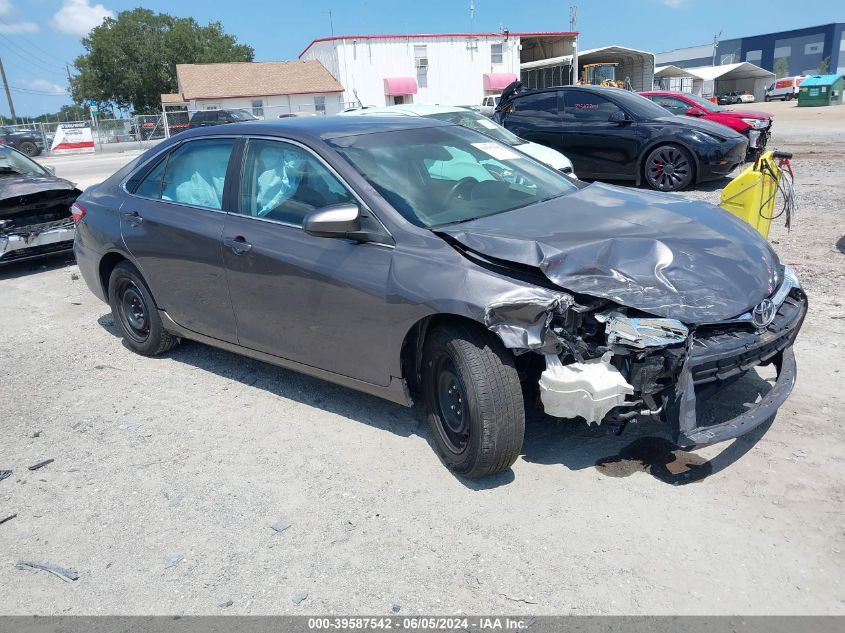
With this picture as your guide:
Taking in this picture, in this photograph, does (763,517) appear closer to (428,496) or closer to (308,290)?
(428,496)

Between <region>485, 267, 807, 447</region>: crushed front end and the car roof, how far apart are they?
182 cm

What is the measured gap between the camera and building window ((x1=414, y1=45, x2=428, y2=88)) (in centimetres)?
5194

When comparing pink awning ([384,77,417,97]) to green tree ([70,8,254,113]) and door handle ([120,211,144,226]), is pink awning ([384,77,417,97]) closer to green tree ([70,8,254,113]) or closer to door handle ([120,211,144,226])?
green tree ([70,8,254,113])

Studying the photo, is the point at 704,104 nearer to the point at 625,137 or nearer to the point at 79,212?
the point at 625,137

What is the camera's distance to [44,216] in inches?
353

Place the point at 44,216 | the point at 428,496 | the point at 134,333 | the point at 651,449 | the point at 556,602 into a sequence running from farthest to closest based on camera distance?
the point at 44,216
the point at 134,333
the point at 651,449
the point at 428,496
the point at 556,602

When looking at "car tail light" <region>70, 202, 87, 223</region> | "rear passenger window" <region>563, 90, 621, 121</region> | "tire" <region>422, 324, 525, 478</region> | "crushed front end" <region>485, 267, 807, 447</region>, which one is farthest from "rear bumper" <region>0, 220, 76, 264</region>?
"rear passenger window" <region>563, 90, 621, 121</region>

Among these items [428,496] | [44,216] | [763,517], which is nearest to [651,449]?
[763,517]

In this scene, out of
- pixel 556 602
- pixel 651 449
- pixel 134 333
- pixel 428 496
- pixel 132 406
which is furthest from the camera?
pixel 134 333

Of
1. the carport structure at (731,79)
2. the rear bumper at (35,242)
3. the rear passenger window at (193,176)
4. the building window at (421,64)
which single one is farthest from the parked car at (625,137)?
the carport structure at (731,79)

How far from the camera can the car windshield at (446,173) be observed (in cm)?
392

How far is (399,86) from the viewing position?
51531mm

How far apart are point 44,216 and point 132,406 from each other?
5.41 metres

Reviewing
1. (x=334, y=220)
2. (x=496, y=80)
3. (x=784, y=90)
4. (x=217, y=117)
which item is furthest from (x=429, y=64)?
(x=334, y=220)
